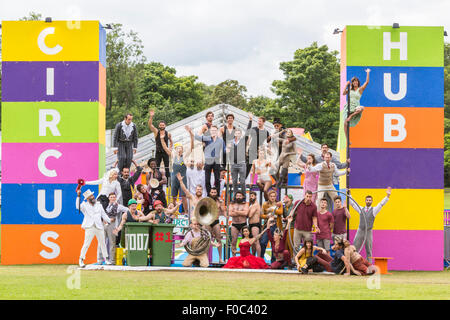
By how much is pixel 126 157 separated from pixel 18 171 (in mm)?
2714

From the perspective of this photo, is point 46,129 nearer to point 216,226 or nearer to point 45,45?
point 45,45

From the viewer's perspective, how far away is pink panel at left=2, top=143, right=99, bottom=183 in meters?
17.7

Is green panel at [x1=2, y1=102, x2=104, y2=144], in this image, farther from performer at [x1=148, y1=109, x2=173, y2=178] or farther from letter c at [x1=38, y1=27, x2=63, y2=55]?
performer at [x1=148, y1=109, x2=173, y2=178]

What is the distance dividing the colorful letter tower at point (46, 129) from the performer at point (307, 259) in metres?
5.24

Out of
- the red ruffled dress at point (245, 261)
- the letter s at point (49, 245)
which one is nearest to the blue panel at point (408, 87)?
the red ruffled dress at point (245, 261)

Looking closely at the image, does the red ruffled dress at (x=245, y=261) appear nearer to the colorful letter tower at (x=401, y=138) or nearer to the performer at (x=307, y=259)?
the performer at (x=307, y=259)

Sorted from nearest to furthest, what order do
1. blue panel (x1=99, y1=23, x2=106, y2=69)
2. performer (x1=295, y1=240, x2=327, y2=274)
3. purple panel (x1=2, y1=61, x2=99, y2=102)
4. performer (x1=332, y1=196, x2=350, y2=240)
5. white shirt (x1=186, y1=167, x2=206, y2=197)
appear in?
performer (x1=295, y1=240, x2=327, y2=274), performer (x1=332, y1=196, x2=350, y2=240), white shirt (x1=186, y1=167, x2=206, y2=197), purple panel (x1=2, y1=61, x2=99, y2=102), blue panel (x1=99, y1=23, x2=106, y2=69)

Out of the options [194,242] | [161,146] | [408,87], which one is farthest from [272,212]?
[408,87]

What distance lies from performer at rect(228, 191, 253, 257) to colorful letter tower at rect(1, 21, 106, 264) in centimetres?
365

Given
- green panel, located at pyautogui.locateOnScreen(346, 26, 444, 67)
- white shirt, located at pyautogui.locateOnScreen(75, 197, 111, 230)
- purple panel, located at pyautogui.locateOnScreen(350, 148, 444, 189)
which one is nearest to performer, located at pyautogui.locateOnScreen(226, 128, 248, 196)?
purple panel, located at pyautogui.locateOnScreen(350, 148, 444, 189)

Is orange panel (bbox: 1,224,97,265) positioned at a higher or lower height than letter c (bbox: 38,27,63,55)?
lower

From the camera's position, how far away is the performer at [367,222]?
54.4ft
